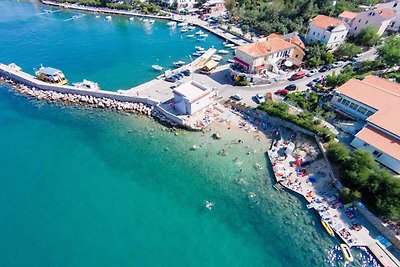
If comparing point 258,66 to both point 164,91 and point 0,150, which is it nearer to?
point 164,91

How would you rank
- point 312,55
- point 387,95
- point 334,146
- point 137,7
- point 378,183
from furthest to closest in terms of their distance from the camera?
point 137,7 → point 312,55 → point 387,95 → point 334,146 → point 378,183

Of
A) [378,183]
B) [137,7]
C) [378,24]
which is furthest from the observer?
[137,7]

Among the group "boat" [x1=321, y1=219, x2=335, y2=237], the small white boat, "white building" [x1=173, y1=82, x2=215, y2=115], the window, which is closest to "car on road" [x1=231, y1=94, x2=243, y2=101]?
"white building" [x1=173, y1=82, x2=215, y2=115]

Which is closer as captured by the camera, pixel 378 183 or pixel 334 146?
pixel 378 183

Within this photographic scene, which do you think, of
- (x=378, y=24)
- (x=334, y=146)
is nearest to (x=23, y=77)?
(x=334, y=146)

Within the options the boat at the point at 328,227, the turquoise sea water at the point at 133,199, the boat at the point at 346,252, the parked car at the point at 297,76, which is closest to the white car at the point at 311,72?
the parked car at the point at 297,76

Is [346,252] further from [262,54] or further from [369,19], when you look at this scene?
[369,19]
